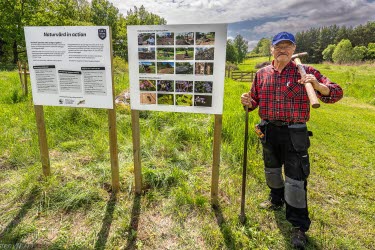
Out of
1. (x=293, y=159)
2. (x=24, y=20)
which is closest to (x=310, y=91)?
(x=293, y=159)

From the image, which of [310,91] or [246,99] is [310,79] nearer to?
[310,91]

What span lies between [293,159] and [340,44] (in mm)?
67566

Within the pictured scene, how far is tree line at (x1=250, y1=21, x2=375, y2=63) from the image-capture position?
5009cm

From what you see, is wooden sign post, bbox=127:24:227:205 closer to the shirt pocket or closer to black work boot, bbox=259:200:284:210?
the shirt pocket

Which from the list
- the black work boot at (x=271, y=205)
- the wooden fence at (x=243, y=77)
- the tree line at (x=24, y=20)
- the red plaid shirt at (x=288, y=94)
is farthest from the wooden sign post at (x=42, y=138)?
the wooden fence at (x=243, y=77)

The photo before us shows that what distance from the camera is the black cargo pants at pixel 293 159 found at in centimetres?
230

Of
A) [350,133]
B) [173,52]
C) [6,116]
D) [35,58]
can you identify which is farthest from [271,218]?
[6,116]

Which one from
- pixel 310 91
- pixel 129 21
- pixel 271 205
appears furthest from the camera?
pixel 129 21

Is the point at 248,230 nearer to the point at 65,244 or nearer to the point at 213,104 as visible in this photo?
the point at 213,104

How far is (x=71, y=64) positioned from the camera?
272 centimetres

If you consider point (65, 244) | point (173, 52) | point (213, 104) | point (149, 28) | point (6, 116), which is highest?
point (149, 28)

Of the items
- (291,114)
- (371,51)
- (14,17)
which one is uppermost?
(14,17)

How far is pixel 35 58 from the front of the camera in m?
2.80

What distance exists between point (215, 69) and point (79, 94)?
1.66m
